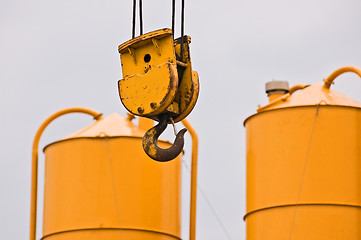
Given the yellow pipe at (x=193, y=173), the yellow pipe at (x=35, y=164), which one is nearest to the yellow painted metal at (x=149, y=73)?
the yellow pipe at (x=193, y=173)

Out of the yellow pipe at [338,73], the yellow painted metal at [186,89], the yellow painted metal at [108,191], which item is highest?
the yellow pipe at [338,73]

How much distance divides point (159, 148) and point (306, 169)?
5.56m

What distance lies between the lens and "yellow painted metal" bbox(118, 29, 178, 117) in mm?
8875

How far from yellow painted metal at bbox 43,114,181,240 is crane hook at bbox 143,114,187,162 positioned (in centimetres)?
588

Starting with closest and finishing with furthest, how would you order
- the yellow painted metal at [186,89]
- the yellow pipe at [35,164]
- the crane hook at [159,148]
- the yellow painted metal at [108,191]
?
the crane hook at [159,148]
the yellow painted metal at [186,89]
the yellow painted metal at [108,191]
the yellow pipe at [35,164]

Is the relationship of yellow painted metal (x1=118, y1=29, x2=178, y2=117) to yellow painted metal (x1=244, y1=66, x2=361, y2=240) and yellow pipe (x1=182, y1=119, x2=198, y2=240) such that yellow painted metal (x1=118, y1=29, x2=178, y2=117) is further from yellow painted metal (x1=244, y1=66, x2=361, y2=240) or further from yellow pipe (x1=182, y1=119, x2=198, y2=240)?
yellow pipe (x1=182, y1=119, x2=198, y2=240)

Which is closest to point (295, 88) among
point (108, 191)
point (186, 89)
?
point (108, 191)

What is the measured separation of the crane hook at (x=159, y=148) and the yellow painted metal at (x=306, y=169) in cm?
532

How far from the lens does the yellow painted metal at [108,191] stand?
14.9 metres

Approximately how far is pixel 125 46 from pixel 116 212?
5.89 m

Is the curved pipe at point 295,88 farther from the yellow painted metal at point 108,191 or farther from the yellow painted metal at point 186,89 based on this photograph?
the yellow painted metal at point 186,89

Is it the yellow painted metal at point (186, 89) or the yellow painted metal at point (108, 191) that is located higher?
the yellow painted metal at point (186, 89)

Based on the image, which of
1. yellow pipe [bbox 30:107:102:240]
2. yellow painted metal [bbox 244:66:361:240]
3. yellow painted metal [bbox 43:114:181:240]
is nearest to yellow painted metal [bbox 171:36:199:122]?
yellow painted metal [bbox 244:66:361:240]

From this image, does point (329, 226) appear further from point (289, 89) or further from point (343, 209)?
point (289, 89)
